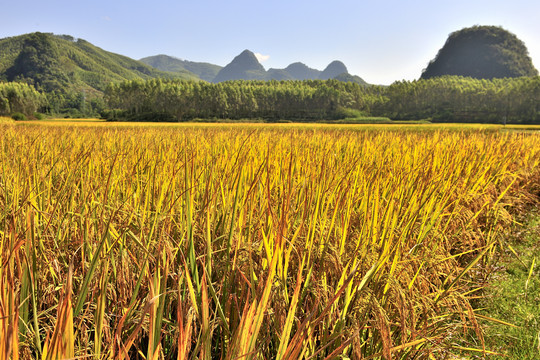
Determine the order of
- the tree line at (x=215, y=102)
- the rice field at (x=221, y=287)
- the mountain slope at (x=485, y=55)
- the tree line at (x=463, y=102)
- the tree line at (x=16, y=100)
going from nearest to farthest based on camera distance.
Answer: the rice field at (x=221, y=287), the tree line at (x=463, y=102), the tree line at (x=16, y=100), the tree line at (x=215, y=102), the mountain slope at (x=485, y=55)

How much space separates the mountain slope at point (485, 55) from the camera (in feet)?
349

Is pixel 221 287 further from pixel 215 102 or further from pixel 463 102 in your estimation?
pixel 463 102

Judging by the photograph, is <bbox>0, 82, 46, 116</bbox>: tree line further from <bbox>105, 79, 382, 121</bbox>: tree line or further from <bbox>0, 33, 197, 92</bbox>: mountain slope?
<bbox>0, 33, 197, 92</bbox>: mountain slope

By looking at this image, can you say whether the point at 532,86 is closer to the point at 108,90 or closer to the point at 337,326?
the point at 337,326

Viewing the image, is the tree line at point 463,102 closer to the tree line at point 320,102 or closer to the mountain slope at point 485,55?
the tree line at point 320,102

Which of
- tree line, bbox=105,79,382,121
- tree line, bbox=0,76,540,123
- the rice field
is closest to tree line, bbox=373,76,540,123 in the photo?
tree line, bbox=0,76,540,123

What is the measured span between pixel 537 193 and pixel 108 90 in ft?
234

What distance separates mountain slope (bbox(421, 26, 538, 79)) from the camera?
10650 centimetres

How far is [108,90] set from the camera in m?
62.0

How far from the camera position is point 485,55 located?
365 feet

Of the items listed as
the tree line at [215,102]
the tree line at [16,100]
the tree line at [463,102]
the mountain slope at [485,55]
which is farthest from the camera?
the mountain slope at [485,55]

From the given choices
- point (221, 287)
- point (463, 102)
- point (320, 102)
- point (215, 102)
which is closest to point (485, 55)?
point (463, 102)

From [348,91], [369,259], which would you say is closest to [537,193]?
[369,259]

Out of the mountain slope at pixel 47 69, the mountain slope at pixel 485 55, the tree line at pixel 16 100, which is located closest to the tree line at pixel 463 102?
the mountain slope at pixel 485 55
